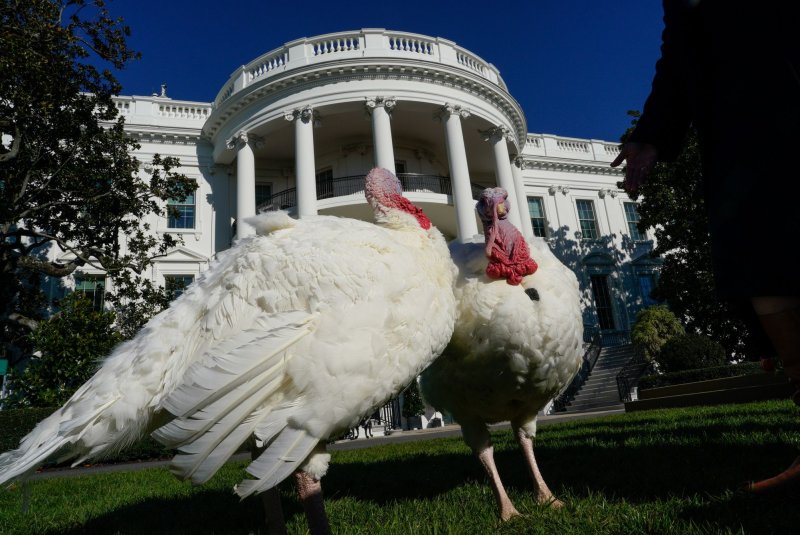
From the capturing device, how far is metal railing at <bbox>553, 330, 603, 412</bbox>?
63.9 feet

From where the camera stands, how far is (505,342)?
10.4ft

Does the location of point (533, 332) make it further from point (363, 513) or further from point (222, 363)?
point (222, 363)

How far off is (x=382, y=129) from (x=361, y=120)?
314cm

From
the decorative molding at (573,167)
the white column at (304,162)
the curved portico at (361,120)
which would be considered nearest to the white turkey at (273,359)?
the white column at (304,162)

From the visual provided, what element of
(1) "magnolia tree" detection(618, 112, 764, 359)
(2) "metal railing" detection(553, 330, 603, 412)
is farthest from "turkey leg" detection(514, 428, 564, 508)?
(1) "magnolia tree" detection(618, 112, 764, 359)

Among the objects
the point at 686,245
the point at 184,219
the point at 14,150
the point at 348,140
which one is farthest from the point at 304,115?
the point at 686,245

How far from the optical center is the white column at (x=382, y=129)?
20016 millimetres

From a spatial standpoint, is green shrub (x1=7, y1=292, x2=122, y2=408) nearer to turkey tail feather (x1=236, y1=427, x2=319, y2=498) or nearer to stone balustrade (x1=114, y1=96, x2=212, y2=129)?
turkey tail feather (x1=236, y1=427, x2=319, y2=498)

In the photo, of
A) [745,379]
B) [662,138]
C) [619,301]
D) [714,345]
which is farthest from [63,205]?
[619,301]

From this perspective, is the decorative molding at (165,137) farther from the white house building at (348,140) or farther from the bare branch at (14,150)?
the bare branch at (14,150)

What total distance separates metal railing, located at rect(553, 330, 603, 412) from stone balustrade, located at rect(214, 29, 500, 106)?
543 inches

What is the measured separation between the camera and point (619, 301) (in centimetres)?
2819

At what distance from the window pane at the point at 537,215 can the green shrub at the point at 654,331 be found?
9.09m

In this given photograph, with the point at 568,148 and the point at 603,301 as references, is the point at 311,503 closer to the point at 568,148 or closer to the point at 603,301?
the point at 603,301
